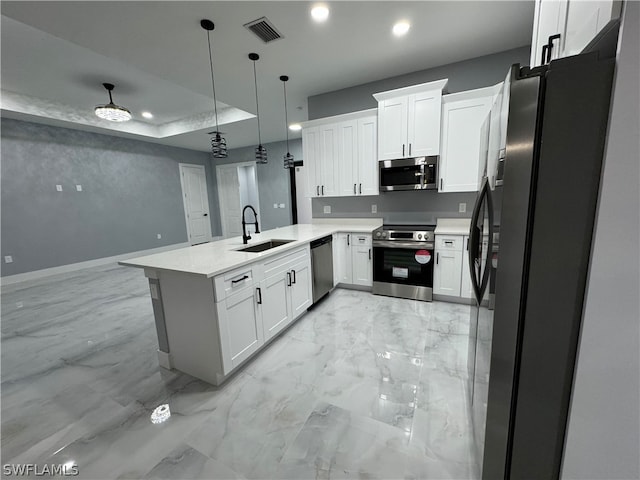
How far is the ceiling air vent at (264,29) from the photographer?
229cm

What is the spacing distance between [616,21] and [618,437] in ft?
3.16

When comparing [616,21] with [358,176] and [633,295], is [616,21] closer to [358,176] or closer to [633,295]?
[633,295]

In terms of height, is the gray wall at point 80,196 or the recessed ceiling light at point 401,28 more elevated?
the recessed ceiling light at point 401,28

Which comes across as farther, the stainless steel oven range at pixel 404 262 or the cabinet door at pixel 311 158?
the cabinet door at pixel 311 158

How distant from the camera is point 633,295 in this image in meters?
0.58

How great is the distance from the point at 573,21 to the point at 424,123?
2.29m

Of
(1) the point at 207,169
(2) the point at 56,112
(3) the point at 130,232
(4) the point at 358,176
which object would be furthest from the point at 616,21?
(1) the point at 207,169

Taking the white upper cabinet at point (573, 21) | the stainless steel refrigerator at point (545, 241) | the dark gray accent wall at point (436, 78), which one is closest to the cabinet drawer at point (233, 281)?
the stainless steel refrigerator at point (545, 241)

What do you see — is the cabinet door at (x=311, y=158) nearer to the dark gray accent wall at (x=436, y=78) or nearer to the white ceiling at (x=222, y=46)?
the dark gray accent wall at (x=436, y=78)

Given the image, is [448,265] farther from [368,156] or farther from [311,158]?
[311,158]

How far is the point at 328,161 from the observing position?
3723 mm

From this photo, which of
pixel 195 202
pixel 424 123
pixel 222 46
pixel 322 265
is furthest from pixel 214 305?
pixel 195 202

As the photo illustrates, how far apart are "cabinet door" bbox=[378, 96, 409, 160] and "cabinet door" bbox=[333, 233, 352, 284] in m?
1.17

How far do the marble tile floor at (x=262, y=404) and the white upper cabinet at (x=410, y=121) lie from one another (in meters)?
1.96
